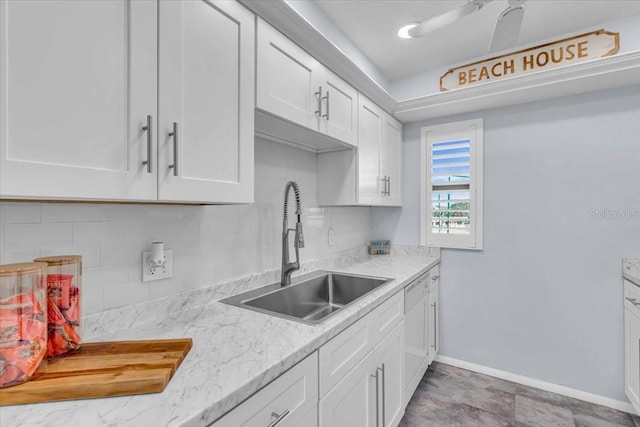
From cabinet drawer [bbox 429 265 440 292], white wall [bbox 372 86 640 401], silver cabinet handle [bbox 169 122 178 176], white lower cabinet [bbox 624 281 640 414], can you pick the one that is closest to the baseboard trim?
white wall [bbox 372 86 640 401]

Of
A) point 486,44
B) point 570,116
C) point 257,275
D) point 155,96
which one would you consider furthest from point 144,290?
point 570,116

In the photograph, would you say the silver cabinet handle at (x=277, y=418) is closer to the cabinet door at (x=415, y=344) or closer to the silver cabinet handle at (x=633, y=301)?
the cabinet door at (x=415, y=344)

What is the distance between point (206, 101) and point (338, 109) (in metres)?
0.97

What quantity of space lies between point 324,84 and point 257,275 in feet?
3.62

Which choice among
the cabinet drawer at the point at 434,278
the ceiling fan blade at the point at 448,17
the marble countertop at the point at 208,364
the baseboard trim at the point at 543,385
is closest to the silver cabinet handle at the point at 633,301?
the baseboard trim at the point at 543,385

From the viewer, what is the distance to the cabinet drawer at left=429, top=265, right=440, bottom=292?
250 centimetres

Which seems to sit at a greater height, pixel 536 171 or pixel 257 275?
pixel 536 171

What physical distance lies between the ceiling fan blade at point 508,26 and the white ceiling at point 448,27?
437 millimetres

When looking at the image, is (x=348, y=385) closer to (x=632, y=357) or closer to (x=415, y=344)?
(x=415, y=344)

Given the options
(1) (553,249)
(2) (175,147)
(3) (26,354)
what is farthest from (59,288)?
(1) (553,249)

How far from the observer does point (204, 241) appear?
141 centimetres

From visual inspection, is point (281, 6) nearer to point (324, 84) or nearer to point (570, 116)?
point (324, 84)

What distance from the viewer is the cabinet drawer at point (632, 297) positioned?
6.10 feet

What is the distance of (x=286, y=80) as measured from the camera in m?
1.41
